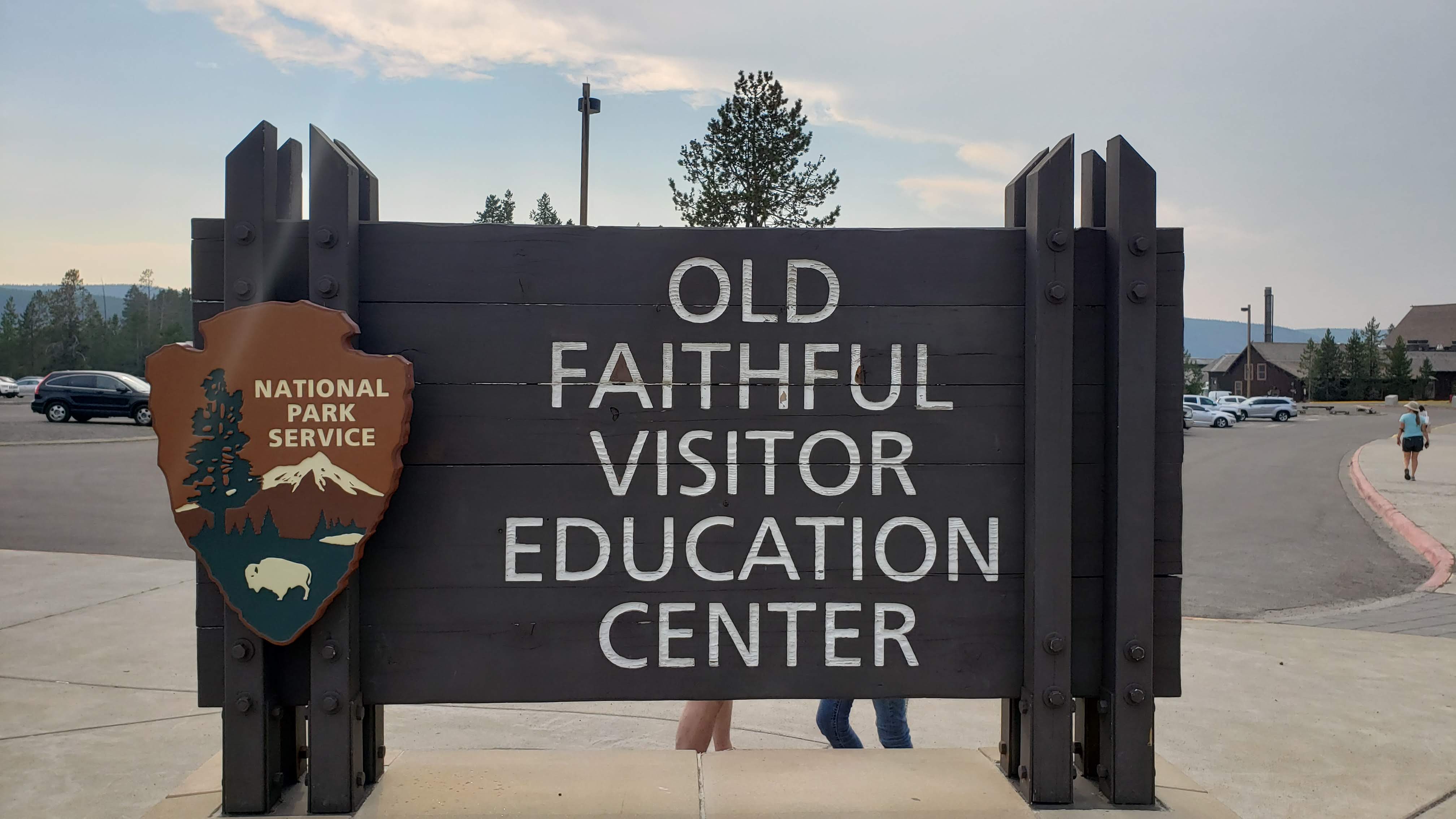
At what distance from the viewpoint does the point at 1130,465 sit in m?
2.71

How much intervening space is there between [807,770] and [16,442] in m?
23.5

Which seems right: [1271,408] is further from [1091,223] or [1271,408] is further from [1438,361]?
[1438,361]

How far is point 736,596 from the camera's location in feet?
9.04

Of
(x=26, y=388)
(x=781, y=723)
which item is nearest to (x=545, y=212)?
(x=26, y=388)

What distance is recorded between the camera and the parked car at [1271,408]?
50.3 metres

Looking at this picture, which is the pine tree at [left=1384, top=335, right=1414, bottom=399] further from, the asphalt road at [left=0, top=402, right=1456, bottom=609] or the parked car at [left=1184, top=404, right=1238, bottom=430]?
the asphalt road at [left=0, top=402, right=1456, bottom=609]

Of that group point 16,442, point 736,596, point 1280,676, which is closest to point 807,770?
point 736,596

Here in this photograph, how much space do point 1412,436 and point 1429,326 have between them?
12931cm

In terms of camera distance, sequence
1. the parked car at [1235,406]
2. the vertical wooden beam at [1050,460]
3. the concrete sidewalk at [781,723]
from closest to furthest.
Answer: the vertical wooden beam at [1050,460] < the concrete sidewalk at [781,723] < the parked car at [1235,406]

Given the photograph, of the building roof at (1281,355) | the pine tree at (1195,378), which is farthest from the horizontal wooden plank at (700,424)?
the pine tree at (1195,378)

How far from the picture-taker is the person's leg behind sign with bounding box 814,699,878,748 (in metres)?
3.75

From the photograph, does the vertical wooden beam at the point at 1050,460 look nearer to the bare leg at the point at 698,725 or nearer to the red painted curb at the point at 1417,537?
the bare leg at the point at 698,725

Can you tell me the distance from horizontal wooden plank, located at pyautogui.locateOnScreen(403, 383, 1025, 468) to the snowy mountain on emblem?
0.67ft

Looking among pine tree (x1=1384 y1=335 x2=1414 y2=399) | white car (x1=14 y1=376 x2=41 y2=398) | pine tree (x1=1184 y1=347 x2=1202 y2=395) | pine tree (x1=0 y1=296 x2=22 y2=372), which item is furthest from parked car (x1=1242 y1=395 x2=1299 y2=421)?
pine tree (x1=0 y1=296 x2=22 y2=372)
